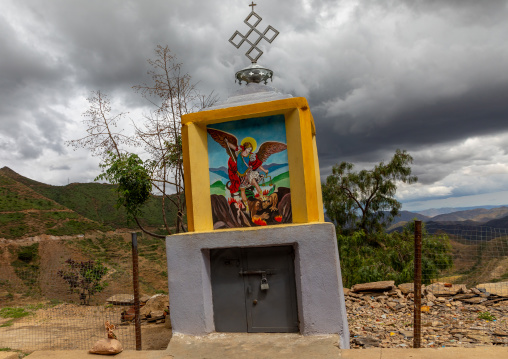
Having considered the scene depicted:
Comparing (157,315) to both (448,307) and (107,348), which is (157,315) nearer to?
(107,348)

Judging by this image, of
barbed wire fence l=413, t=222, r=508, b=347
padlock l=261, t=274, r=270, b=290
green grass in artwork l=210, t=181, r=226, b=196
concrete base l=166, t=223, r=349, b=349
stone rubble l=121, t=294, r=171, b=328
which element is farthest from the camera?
stone rubble l=121, t=294, r=171, b=328

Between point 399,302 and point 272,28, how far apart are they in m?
6.99

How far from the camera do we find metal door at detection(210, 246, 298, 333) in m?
6.64

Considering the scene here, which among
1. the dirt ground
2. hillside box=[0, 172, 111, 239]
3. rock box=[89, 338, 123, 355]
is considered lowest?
the dirt ground

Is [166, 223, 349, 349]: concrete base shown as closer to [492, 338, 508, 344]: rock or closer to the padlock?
the padlock

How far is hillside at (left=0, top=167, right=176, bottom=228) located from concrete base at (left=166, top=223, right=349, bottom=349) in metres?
40.0

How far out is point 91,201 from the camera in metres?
53.6

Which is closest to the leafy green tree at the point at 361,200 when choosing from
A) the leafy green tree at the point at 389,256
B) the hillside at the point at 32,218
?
the leafy green tree at the point at 389,256

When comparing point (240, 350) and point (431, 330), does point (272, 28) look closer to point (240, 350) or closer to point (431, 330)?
point (240, 350)

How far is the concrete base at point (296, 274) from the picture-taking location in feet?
20.5

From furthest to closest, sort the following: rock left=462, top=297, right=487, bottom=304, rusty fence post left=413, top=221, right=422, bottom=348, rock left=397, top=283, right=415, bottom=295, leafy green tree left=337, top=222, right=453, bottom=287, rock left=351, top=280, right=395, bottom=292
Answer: leafy green tree left=337, top=222, right=453, bottom=287
rock left=351, top=280, right=395, bottom=292
rock left=397, top=283, right=415, bottom=295
rock left=462, top=297, right=487, bottom=304
rusty fence post left=413, top=221, right=422, bottom=348

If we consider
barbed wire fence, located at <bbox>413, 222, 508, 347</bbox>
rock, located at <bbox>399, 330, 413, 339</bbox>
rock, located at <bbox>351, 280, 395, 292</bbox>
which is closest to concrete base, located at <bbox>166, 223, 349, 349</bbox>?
barbed wire fence, located at <bbox>413, 222, 508, 347</bbox>

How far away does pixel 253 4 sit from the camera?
830 centimetres

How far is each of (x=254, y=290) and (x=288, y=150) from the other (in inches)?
98.3
